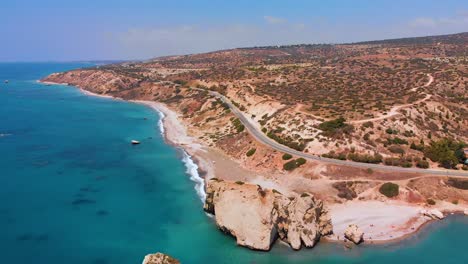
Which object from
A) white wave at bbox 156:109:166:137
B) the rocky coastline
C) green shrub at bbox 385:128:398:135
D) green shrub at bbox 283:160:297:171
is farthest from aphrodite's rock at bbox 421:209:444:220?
white wave at bbox 156:109:166:137

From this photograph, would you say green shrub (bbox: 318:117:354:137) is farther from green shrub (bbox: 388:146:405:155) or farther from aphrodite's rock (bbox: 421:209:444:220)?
aphrodite's rock (bbox: 421:209:444:220)

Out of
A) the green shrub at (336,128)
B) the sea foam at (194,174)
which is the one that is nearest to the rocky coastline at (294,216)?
the sea foam at (194,174)

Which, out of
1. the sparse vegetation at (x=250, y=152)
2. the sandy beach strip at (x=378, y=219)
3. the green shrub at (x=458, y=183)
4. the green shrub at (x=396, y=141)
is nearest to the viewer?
the sandy beach strip at (x=378, y=219)

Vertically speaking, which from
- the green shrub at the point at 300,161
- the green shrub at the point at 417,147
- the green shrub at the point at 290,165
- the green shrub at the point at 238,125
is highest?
the green shrub at the point at 238,125

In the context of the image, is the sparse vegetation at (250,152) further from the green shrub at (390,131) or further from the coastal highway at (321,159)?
the green shrub at (390,131)

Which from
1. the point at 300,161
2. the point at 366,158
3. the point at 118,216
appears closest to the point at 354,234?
the point at 300,161
